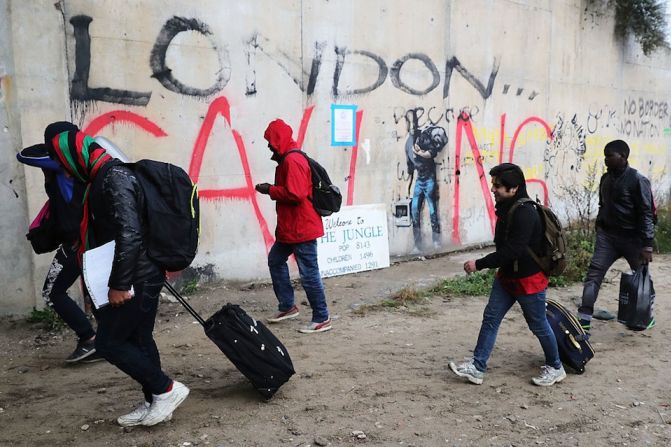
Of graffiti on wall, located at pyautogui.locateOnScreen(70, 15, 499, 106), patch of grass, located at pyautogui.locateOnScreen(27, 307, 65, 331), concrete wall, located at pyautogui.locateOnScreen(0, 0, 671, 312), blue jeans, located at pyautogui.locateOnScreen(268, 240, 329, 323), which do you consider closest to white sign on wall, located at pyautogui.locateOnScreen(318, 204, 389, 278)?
concrete wall, located at pyautogui.locateOnScreen(0, 0, 671, 312)

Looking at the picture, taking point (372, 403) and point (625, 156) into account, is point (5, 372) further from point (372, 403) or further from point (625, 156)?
point (625, 156)

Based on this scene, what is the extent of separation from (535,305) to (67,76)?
4.36 m

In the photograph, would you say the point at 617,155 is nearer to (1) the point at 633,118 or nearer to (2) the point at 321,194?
(2) the point at 321,194

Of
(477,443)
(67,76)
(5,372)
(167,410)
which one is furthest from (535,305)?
(67,76)

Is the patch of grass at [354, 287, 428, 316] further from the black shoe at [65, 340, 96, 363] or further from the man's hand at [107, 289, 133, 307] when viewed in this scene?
the man's hand at [107, 289, 133, 307]

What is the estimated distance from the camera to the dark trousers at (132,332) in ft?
10.8

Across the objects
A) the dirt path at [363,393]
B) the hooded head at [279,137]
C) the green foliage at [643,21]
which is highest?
the green foliage at [643,21]

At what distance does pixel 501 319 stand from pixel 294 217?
188 cm

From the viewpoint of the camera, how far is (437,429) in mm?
3672

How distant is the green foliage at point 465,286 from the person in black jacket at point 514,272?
243 centimetres

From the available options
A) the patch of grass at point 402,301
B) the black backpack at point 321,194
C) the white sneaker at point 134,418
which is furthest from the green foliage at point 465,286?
the white sneaker at point 134,418

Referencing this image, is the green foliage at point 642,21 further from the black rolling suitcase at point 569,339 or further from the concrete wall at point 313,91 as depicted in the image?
the black rolling suitcase at point 569,339

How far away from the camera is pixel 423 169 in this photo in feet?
27.5

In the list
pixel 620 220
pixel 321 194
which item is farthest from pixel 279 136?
pixel 620 220
